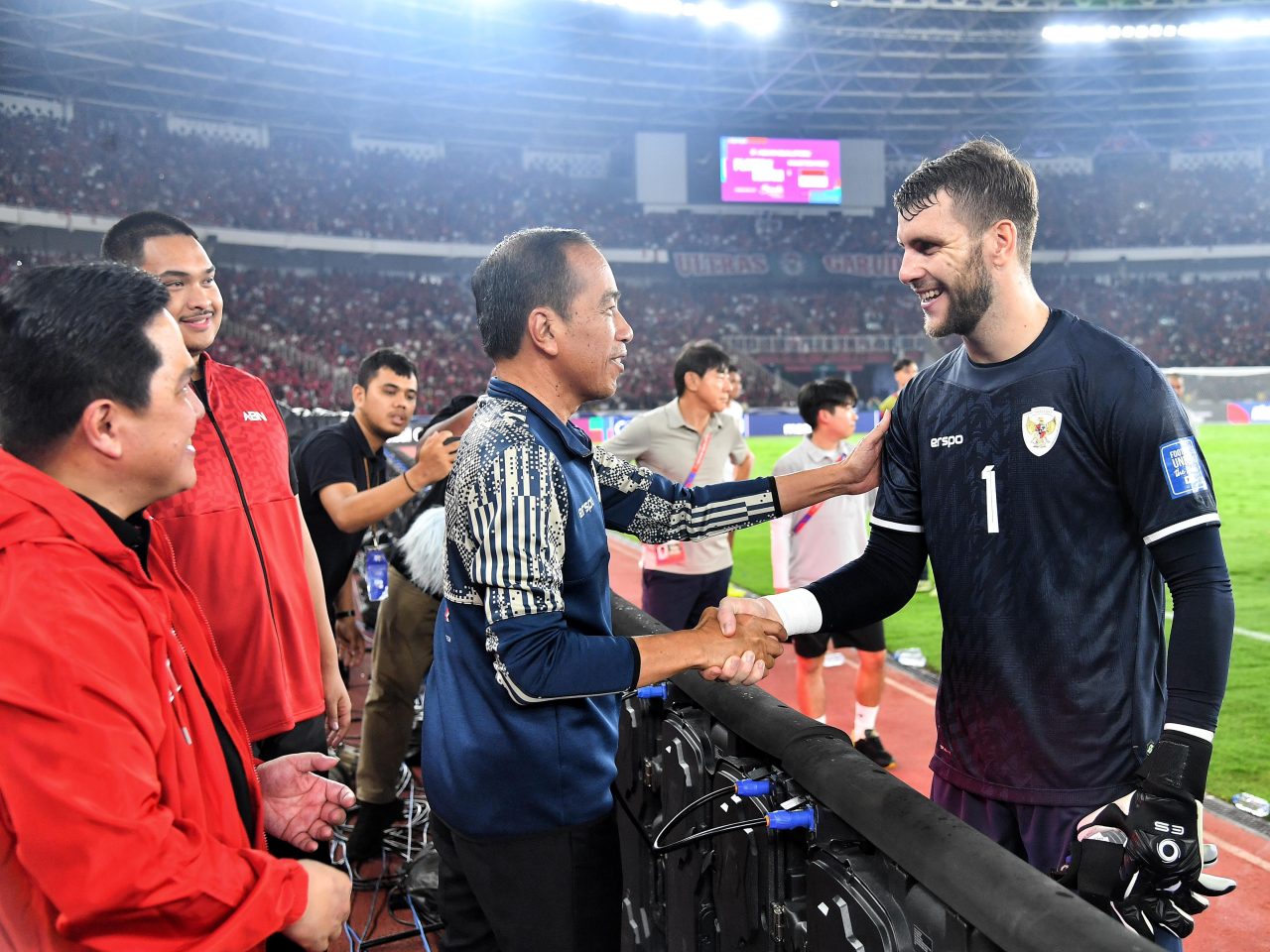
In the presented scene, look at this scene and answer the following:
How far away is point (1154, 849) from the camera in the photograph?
1887 millimetres

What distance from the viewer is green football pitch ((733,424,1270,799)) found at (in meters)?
5.80

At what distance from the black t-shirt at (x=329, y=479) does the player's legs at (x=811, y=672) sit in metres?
2.64

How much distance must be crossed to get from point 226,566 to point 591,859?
1.45 m

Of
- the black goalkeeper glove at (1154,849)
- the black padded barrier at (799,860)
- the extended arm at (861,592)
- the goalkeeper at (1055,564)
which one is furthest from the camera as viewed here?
the extended arm at (861,592)

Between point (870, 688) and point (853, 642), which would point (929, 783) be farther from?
point (853, 642)

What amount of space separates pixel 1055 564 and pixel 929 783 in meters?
3.79

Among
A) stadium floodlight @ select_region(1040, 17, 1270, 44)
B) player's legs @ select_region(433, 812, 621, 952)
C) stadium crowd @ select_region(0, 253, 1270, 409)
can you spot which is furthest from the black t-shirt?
stadium floodlight @ select_region(1040, 17, 1270, 44)

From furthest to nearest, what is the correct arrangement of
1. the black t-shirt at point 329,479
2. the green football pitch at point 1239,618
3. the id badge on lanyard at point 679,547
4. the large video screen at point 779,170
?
the large video screen at point 779,170
the id badge on lanyard at point 679,547
the green football pitch at point 1239,618
the black t-shirt at point 329,479

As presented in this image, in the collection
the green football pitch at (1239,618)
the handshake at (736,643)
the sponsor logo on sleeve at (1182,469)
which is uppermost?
the sponsor logo on sleeve at (1182,469)

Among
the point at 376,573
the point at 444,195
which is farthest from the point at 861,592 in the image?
the point at 444,195

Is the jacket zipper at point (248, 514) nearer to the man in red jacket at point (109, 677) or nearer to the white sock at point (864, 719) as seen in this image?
the man in red jacket at point (109, 677)

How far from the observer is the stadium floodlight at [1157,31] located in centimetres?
3928

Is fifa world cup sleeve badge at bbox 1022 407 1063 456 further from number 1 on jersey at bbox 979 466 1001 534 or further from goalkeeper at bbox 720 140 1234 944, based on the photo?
number 1 on jersey at bbox 979 466 1001 534

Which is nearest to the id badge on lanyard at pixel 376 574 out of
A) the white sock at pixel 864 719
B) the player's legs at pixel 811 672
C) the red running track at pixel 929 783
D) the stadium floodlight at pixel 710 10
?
the red running track at pixel 929 783
